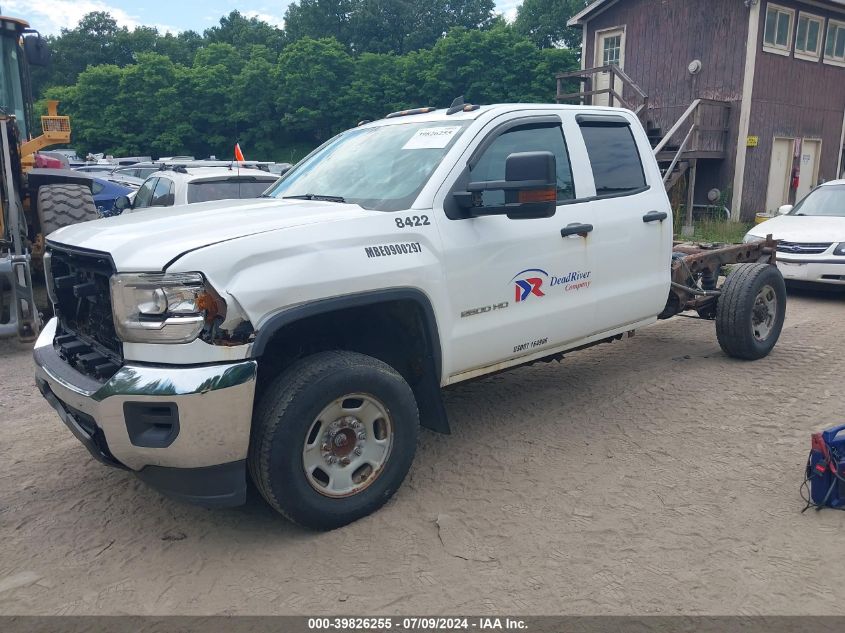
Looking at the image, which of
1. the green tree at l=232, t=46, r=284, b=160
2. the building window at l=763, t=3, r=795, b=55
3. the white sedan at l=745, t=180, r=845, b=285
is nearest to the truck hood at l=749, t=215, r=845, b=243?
the white sedan at l=745, t=180, r=845, b=285

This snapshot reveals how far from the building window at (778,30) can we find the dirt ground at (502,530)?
1447 cm

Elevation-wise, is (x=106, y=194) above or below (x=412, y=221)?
below

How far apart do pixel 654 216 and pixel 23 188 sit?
7.44 m

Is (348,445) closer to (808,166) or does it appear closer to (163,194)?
(163,194)

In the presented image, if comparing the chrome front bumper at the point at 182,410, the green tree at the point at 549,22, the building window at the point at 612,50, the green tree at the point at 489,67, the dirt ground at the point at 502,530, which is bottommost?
the dirt ground at the point at 502,530

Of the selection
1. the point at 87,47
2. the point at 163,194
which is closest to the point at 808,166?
the point at 163,194

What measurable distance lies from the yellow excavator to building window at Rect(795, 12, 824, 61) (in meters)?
16.8

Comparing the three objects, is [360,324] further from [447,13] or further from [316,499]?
[447,13]

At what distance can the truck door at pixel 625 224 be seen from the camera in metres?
4.79

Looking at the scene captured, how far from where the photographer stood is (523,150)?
14.5 feet

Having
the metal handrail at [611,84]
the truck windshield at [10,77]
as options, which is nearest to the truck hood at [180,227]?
the truck windshield at [10,77]

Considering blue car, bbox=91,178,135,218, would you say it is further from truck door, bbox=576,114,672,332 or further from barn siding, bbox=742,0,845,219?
barn siding, bbox=742,0,845,219

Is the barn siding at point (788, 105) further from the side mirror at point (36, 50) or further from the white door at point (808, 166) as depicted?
the side mirror at point (36, 50)

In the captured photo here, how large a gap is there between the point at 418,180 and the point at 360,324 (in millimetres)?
858
